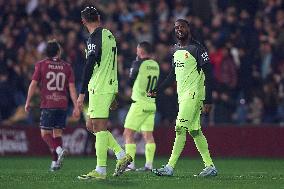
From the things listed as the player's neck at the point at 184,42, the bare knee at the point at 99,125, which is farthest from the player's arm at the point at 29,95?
the player's neck at the point at 184,42

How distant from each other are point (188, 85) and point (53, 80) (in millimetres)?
3323

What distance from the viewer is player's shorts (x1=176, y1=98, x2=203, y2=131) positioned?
1438 centimetres

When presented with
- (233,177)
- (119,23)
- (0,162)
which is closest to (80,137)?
(0,162)

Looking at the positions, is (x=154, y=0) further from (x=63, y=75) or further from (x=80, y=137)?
(x=63, y=75)

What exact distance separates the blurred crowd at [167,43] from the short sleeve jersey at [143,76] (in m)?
5.70

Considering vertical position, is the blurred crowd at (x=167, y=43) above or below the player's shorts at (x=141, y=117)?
above

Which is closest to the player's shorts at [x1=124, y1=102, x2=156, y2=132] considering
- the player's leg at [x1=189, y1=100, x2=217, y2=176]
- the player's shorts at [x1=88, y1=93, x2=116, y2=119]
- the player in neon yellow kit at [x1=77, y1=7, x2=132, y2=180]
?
the player's leg at [x1=189, y1=100, x2=217, y2=176]

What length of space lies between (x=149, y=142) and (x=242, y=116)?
21.5ft

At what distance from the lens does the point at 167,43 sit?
25.0 meters

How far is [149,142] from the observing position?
56.6 ft

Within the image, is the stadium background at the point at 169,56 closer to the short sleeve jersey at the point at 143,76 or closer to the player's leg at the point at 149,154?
the short sleeve jersey at the point at 143,76

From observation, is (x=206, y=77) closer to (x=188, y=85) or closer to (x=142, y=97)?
(x=188, y=85)

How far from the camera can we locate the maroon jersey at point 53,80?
16641 millimetres

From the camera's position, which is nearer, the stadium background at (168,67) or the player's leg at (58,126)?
the player's leg at (58,126)
